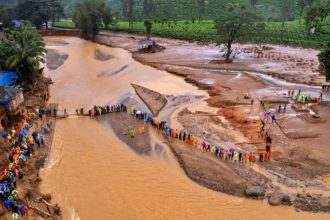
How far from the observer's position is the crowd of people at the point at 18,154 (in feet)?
75.4

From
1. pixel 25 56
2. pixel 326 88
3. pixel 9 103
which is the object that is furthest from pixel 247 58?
pixel 9 103

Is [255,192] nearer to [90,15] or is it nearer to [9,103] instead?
[9,103]

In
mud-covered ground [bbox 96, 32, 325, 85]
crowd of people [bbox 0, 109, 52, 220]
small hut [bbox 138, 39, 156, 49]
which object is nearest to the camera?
crowd of people [bbox 0, 109, 52, 220]

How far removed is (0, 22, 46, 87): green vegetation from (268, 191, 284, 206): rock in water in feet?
99.0

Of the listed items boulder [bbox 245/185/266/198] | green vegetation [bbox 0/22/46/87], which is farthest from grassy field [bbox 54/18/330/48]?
boulder [bbox 245/185/266/198]

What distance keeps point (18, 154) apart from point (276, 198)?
751 inches

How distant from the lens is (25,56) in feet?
137

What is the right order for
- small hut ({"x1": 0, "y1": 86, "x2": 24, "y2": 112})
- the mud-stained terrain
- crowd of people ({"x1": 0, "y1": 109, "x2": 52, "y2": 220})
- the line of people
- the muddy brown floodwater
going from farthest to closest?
the mud-stained terrain < small hut ({"x1": 0, "y1": 86, "x2": 24, "y2": 112}) < the line of people < the muddy brown floodwater < crowd of people ({"x1": 0, "y1": 109, "x2": 52, "y2": 220})

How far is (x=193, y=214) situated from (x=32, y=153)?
1440 centimetres

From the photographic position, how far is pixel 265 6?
115 m

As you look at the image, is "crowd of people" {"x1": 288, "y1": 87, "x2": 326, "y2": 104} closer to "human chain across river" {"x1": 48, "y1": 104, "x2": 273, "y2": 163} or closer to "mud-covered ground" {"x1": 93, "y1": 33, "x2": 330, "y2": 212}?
"mud-covered ground" {"x1": 93, "y1": 33, "x2": 330, "y2": 212}

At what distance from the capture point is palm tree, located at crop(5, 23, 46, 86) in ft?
138

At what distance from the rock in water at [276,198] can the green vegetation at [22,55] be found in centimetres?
3019

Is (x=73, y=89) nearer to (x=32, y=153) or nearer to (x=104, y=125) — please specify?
(x=104, y=125)
